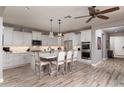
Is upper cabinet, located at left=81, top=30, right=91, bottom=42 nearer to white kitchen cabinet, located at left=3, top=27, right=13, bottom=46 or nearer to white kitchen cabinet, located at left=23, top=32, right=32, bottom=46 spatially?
white kitchen cabinet, located at left=23, top=32, right=32, bottom=46

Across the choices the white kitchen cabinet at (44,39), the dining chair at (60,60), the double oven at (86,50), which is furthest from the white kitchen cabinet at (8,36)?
the double oven at (86,50)

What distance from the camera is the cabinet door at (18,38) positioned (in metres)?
6.32

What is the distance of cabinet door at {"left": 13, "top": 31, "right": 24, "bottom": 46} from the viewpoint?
632 centimetres

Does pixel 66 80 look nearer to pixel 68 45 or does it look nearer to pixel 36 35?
pixel 36 35

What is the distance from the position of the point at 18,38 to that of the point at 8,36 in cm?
65

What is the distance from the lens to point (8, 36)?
5.93 meters

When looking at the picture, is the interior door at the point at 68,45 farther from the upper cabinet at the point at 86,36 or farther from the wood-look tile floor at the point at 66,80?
the wood-look tile floor at the point at 66,80

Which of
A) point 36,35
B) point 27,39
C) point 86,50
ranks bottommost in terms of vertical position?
point 86,50

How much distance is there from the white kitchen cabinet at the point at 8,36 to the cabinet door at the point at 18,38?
0.83ft

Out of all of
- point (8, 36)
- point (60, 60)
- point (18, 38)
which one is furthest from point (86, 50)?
point (8, 36)

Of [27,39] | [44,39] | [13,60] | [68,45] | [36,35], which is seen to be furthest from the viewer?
[68,45]

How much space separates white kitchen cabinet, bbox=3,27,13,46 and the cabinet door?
253 millimetres
